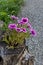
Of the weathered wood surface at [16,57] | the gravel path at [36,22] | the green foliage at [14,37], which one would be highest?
the green foliage at [14,37]

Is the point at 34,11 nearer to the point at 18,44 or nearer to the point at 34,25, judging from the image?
the point at 34,25

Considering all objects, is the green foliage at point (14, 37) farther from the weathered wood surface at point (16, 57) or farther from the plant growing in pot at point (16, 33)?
the weathered wood surface at point (16, 57)

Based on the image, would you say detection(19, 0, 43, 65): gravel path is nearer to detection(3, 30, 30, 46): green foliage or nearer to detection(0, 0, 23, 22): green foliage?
detection(0, 0, 23, 22): green foliage

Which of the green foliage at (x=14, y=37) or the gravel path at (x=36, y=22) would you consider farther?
the gravel path at (x=36, y=22)

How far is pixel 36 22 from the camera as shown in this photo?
721cm

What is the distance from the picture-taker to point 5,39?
3146 mm

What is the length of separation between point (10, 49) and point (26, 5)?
609cm

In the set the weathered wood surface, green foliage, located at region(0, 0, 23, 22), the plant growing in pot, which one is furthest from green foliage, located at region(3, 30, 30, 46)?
green foliage, located at region(0, 0, 23, 22)

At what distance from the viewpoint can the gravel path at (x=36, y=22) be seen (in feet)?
17.3

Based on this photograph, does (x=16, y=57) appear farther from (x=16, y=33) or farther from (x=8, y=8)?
(x=8, y=8)

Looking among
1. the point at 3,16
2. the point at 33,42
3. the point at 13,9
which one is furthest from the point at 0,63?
the point at 13,9

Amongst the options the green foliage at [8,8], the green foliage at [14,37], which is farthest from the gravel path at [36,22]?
the green foliage at [14,37]

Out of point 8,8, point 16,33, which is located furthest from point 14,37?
point 8,8

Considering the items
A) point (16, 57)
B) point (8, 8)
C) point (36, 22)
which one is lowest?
point (36, 22)
